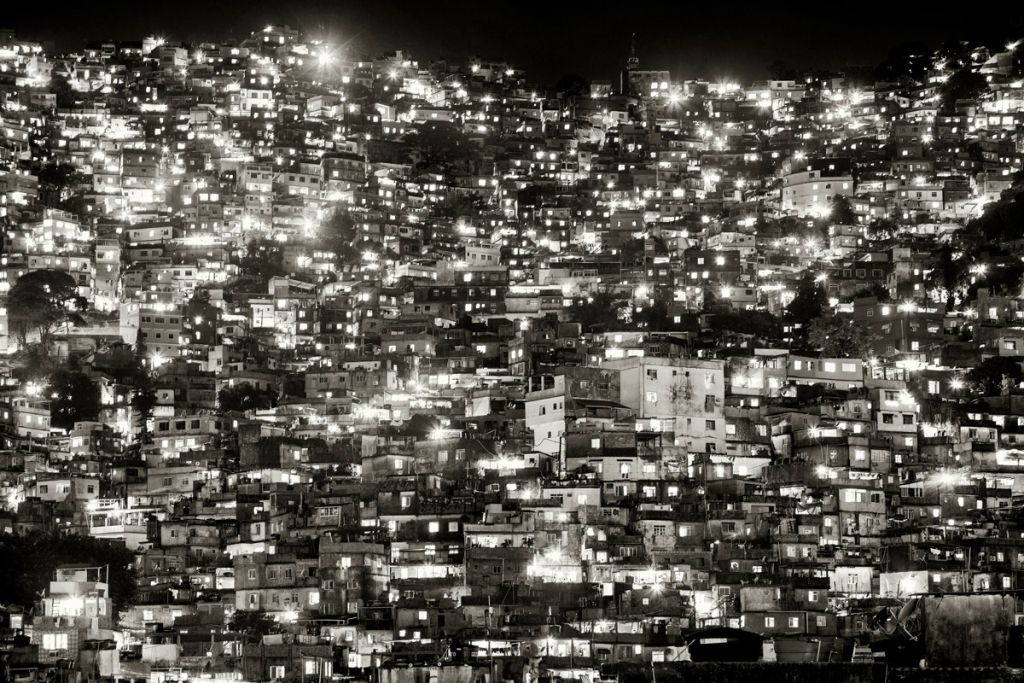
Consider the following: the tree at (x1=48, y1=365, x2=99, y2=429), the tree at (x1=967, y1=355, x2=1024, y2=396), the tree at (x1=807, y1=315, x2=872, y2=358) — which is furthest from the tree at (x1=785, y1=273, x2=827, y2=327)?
the tree at (x1=48, y1=365, x2=99, y2=429)

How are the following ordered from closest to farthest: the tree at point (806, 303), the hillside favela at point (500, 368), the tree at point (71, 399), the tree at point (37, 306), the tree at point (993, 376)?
the hillside favela at point (500, 368) → the tree at point (993, 376) → the tree at point (71, 399) → the tree at point (806, 303) → the tree at point (37, 306)

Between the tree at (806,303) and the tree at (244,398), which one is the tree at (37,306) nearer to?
the tree at (244,398)

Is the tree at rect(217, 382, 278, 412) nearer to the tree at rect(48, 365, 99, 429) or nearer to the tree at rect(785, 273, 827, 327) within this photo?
the tree at rect(48, 365, 99, 429)

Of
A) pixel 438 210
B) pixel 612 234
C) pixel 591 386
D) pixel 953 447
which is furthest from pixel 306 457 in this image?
pixel 438 210

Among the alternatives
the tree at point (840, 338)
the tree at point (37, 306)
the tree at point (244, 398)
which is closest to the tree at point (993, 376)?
the tree at point (840, 338)

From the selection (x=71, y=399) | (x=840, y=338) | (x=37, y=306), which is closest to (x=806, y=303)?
(x=840, y=338)

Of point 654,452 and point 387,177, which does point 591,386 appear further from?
point 387,177
